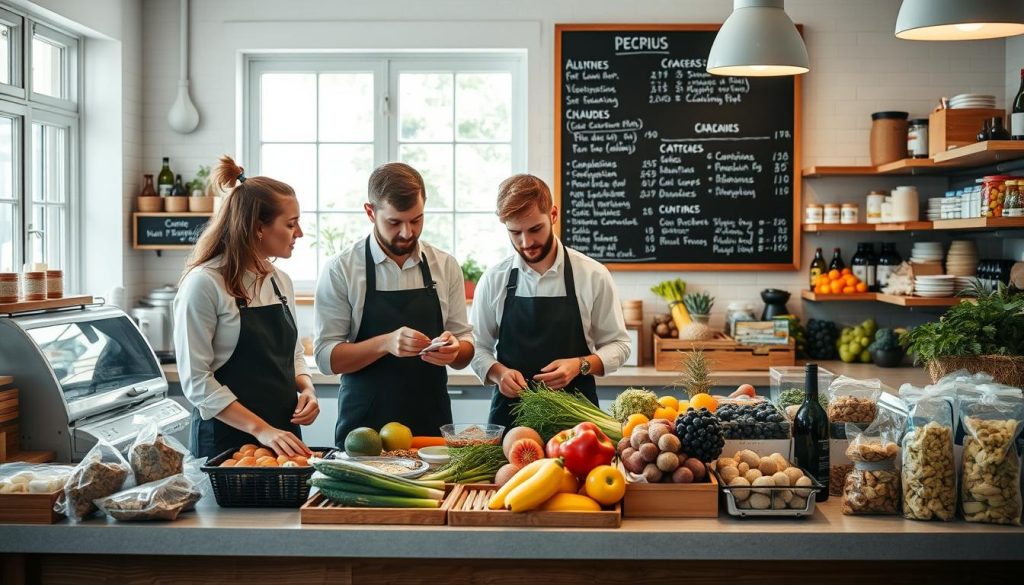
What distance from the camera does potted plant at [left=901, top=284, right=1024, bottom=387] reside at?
9.82 ft

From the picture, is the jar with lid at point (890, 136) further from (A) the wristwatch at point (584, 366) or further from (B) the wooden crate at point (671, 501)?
(B) the wooden crate at point (671, 501)

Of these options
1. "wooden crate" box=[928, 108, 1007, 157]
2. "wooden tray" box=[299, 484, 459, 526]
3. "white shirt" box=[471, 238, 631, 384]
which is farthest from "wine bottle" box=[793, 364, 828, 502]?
"wooden crate" box=[928, 108, 1007, 157]

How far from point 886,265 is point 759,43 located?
8.97 ft

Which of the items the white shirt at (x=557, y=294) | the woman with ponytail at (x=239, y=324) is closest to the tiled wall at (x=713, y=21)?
the white shirt at (x=557, y=294)

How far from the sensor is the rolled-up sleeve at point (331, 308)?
3494mm

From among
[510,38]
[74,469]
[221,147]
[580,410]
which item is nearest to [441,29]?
[510,38]

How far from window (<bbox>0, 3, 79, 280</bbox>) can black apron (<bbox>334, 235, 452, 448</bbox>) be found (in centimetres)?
233

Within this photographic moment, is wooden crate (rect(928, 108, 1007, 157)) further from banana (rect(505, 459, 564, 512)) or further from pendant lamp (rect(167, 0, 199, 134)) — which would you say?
pendant lamp (rect(167, 0, 199, 134))

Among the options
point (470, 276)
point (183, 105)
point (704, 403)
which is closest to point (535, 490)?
point (704, 403)

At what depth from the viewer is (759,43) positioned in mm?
3314

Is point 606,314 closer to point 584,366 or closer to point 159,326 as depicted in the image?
point 584,366

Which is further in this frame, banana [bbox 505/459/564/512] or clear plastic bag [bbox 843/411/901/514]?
clear plastic bag [bbox 843/411/901/514]

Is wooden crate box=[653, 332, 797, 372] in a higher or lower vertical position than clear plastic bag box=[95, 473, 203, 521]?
higher

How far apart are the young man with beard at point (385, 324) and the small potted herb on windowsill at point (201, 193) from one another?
240cm
